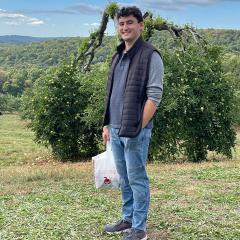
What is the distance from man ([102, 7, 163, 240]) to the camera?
432 centimetres

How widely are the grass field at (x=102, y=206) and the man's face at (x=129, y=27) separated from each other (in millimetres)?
1967

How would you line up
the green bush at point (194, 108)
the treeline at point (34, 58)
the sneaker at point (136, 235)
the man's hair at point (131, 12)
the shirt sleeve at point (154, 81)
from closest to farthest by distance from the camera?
the shirt sleeve at point (154, 81) < the man's hair at point (131, 12) < the sneaker at point (136, 235) < the green bush at point (194, 108) < the treeline at point (34, 58)

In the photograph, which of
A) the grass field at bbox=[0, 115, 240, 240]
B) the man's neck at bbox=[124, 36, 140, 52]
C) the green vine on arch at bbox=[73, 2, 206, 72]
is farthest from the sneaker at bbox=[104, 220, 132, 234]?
the green vine on arch at bbox=[73, 2, 206, 72]

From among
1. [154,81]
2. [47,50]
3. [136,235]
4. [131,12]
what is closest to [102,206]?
[136,235]

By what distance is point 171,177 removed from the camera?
837 centimetres

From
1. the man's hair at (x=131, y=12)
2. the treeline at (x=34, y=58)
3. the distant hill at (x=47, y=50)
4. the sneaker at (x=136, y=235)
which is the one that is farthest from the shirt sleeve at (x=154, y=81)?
the distant hill at (x=47, y=50)

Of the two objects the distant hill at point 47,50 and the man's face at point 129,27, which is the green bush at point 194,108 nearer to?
the man's face at point 129,27

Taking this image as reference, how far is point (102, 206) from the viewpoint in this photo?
618 cm

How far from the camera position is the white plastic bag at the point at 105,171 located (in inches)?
201

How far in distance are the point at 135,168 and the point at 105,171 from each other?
0.73 metres

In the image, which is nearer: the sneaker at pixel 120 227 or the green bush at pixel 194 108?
the sneaker at pixel 120 227

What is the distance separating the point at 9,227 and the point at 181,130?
10.1m

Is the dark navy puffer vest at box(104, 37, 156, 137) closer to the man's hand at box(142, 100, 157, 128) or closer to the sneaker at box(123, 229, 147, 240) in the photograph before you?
the man's hand at box(142, 100, 157, 128)

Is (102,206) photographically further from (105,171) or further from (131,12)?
(131,12)
